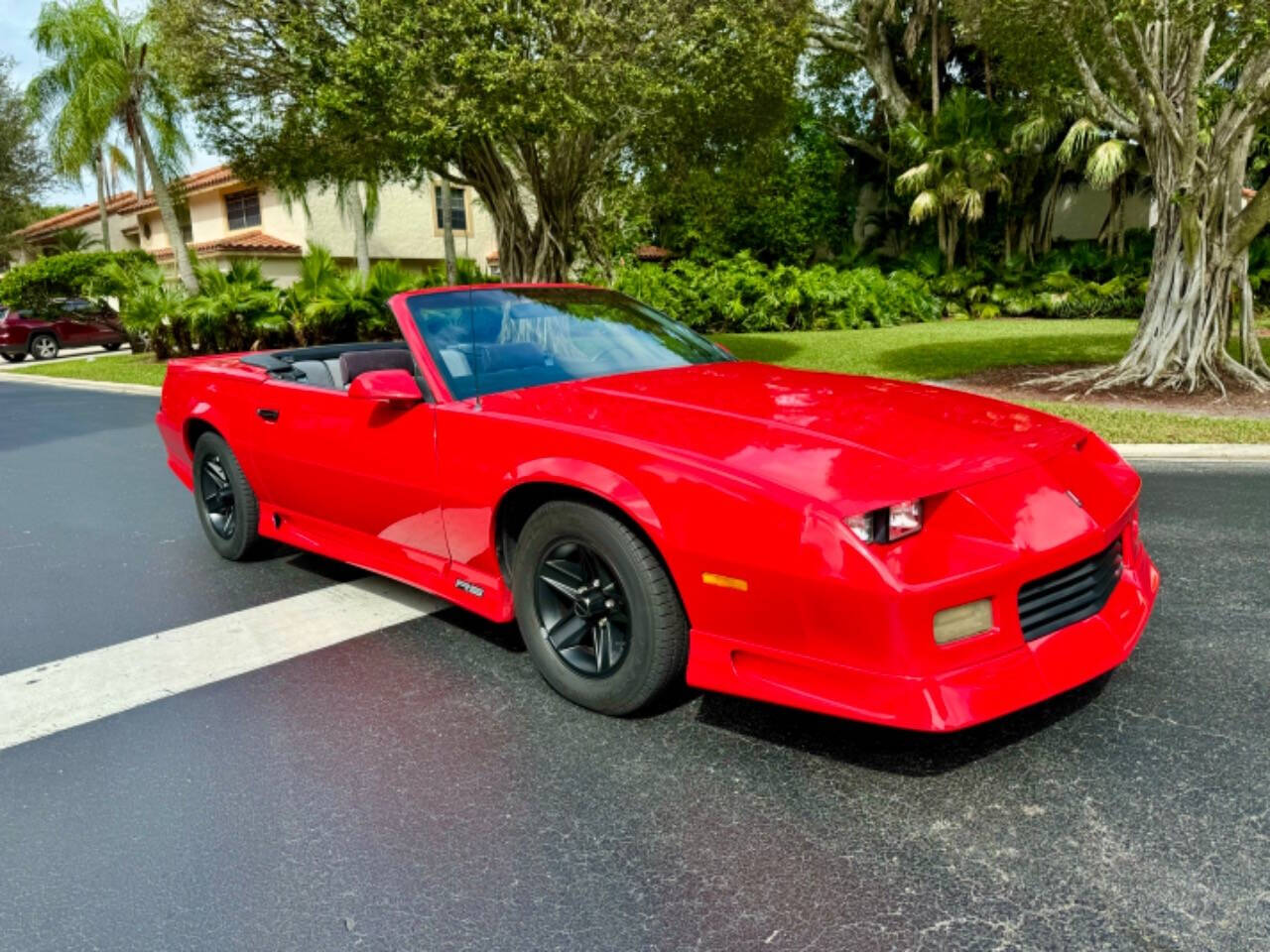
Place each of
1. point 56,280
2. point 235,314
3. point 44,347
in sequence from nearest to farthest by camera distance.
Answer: point 235,314 < point 44,347 < point 56,280

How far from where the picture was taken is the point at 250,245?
106ft

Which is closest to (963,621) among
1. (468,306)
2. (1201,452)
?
(468,306)

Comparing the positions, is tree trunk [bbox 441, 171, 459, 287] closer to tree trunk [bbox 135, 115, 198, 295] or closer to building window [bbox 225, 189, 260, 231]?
building window [bbox 225, 189, 260, 231]

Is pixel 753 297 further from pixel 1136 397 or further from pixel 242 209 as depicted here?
Result: pixel 242 209

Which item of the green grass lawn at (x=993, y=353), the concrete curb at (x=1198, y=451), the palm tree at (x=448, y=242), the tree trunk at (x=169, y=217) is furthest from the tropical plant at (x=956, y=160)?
the tree trunk at (x=169, y=217)

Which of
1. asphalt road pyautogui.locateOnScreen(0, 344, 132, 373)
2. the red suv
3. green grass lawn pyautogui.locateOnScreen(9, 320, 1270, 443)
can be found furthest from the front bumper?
the red suv

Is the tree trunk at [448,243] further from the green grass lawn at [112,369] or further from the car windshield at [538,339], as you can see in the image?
the car windshield at [538,339]

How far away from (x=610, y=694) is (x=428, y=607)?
1.56 meters

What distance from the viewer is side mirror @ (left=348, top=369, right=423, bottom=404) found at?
373cm

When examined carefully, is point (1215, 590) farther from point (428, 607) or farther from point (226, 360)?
point (226, 360)

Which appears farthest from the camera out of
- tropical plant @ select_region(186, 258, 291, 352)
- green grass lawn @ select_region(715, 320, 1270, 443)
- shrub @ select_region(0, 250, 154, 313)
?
shrub @ select_region(0, 250, 154, 313)

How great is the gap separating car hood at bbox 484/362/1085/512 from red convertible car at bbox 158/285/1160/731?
12mm

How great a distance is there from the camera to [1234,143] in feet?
34.1

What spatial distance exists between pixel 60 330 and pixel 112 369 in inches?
369
